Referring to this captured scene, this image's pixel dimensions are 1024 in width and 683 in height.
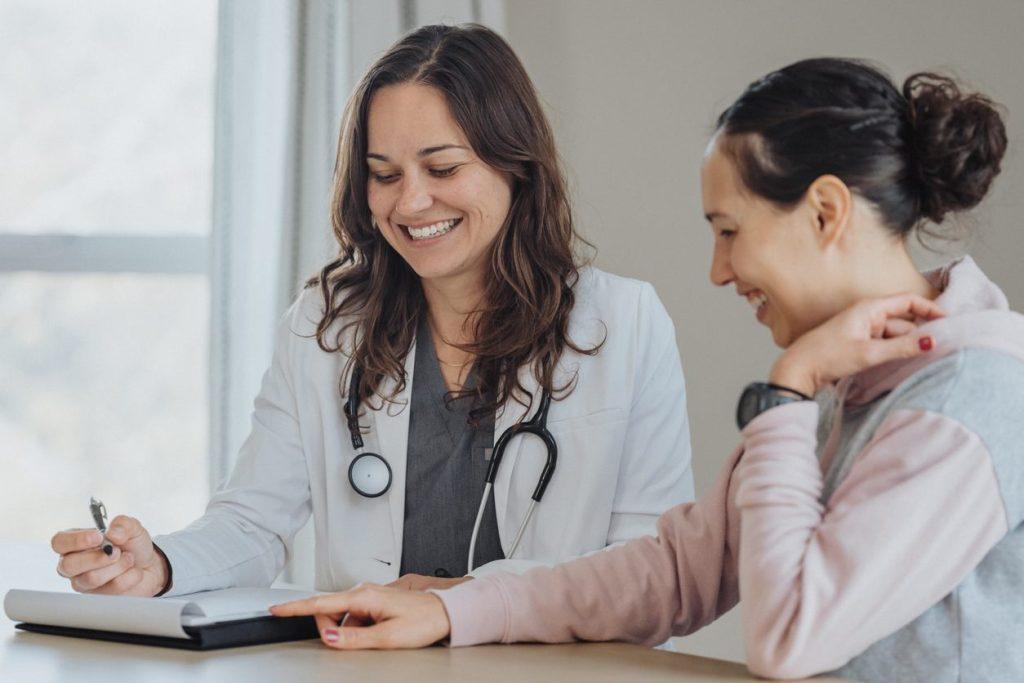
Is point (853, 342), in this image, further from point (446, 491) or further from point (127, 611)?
point (446, 491)

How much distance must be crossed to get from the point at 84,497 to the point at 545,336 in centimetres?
185

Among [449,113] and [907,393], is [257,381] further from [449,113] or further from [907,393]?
[907,393]

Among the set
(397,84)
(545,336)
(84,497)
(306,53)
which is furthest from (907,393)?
(84,497)

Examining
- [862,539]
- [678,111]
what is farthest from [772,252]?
[678,111]

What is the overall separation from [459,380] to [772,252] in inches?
31.3

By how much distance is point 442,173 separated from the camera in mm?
1715

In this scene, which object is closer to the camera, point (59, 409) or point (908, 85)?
point (908, 85)

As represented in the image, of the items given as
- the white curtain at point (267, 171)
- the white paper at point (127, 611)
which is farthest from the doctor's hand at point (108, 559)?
the white curtain at point (267, 171)

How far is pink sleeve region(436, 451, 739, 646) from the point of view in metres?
1.15

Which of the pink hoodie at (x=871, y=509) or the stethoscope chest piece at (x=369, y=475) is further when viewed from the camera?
the stethoscope chest piece at (x=369, y=475)

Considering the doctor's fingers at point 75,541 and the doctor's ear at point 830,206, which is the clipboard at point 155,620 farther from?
the doctor's ear at point 830,206

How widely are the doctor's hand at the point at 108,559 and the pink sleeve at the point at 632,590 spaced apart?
46cm

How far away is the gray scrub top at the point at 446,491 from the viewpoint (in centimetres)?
171

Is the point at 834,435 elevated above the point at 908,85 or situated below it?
below
